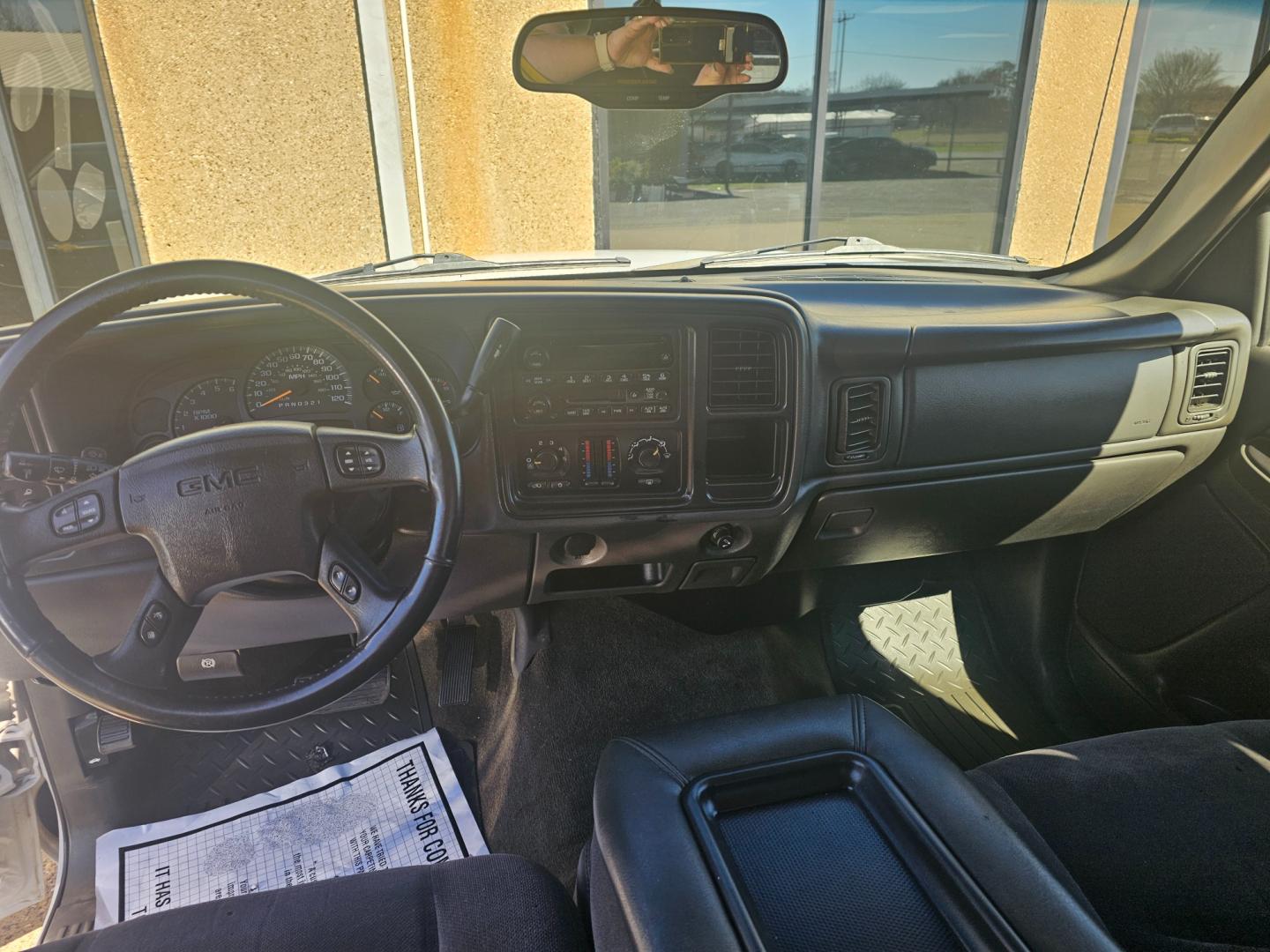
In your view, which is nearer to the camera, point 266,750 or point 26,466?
point 26,466

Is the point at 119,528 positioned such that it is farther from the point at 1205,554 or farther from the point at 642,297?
the point at 1205,554

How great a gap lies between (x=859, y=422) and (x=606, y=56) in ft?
2.98

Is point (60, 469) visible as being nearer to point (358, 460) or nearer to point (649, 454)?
point (358, 460)

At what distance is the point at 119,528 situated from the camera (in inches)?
52.4

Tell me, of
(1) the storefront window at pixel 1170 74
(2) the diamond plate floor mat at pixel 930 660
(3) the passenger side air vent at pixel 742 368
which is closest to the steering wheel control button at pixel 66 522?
(3) the passenger side air vent at pixel 742 368

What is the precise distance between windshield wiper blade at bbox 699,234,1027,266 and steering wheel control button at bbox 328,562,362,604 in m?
1.24

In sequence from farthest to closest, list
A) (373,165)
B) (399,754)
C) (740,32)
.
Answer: (373,165) < (399,754) < (740,32)

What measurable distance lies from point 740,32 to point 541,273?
66 cm

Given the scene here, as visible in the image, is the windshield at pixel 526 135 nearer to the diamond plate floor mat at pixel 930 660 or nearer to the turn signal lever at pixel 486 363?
the diamond plate floor mat at pixel 930 660

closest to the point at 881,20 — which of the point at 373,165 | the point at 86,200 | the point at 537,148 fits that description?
the point at 537,148

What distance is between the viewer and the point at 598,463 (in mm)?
1777

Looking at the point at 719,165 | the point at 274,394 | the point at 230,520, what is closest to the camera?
the point at 230,520

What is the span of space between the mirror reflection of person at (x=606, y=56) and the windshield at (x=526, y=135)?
6.12 feet

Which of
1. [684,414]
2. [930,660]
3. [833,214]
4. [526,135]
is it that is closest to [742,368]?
[684,414]
